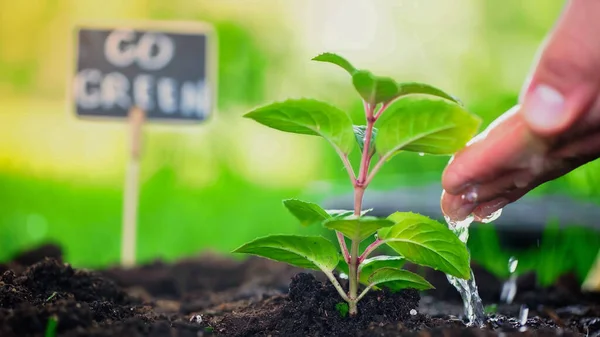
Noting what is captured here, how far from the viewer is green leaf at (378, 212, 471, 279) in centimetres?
86

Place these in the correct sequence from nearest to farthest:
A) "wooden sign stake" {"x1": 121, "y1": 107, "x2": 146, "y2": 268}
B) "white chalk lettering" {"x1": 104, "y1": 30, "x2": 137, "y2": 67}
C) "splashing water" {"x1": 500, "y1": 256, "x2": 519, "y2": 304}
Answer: "splashing water" {"x1": 500, "y1": 256, "x2": 519, "y2": 304} → "wooden sign stake" {"x1": 121, "y1": 107, "x2": 146, "y2": 268} → "white chalk lettering" {"x1": 104, "y1": 30, "x2": 137, "y2": 67}

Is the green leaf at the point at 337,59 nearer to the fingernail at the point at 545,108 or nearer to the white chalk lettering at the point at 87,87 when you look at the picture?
the fingernail at the point at 545,108

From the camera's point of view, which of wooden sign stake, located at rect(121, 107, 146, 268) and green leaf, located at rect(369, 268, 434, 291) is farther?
wooden sign stake, located at rect(121, 107, 146, 268)

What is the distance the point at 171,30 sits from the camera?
8.61 ft

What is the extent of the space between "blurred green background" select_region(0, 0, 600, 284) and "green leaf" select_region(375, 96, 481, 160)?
7.04ft

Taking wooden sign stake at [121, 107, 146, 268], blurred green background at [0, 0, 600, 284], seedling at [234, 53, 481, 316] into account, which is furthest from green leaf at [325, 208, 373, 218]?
blurred green background at [0, 0, 600, 284]

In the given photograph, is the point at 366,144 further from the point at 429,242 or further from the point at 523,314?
Answer: the point at 523,314

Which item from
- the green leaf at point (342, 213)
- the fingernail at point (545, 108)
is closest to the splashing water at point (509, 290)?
the green leaf at point (342, 213)

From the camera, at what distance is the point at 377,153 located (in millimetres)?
878

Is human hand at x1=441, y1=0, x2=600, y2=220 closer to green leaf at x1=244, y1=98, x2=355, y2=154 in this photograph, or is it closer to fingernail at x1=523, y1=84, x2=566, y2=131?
fingernail at x1=523, y1=84, x2=566, y2=131

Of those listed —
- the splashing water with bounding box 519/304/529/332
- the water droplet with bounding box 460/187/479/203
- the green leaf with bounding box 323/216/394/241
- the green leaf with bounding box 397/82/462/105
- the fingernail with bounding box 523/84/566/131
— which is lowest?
the splashing water with bounding box 519/304/529/332

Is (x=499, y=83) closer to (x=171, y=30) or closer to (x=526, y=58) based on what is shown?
(x=526, y=58)

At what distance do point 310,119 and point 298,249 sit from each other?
0.20 m

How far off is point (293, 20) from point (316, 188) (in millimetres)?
1345
